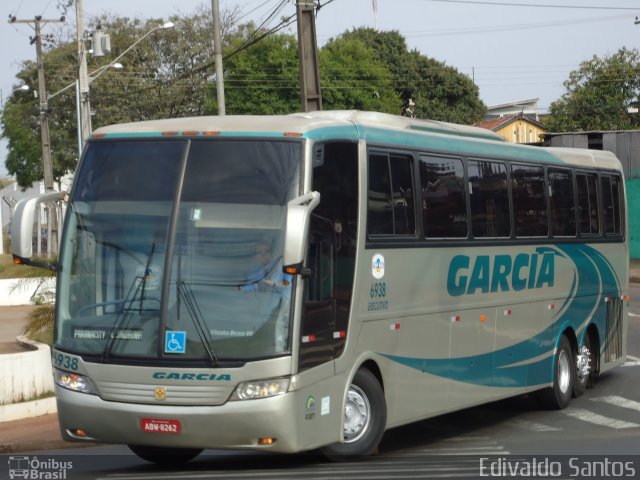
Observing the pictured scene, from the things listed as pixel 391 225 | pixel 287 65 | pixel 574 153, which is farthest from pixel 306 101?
pixel 287 65

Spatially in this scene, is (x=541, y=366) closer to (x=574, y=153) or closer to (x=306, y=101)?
(x=574, y=153)

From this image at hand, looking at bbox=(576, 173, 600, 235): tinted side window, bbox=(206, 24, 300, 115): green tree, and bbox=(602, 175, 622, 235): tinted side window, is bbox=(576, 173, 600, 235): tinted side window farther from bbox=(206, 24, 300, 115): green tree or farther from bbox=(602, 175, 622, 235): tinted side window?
bbox=(206, 24, 300, 115): green tree

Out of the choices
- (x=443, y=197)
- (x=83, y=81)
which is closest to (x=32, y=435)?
(x=443, y=197)

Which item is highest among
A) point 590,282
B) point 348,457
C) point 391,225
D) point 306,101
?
point 306,101

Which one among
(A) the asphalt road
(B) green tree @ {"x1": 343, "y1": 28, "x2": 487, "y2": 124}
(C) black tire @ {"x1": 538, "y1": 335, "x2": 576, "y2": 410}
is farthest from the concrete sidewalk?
(B) green tree @ {"x1": 343, "y1": 28, "x2": 487, "y2": 124}

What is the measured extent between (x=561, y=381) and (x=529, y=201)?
2.63 m

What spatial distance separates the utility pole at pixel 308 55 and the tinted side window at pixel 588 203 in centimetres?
647

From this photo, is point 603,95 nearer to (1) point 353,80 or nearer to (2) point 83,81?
(1) point 353,80

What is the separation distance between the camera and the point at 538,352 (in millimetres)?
14531

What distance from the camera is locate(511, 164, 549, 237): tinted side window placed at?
45.8 ft

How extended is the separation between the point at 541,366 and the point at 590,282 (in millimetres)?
2107

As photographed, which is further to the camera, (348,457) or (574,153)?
(574,153)

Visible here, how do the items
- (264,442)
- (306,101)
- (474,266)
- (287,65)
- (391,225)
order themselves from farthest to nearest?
(287,65)
(306,101)
(474,266)
(391,225)
(264,442)

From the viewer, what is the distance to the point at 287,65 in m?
73.4
